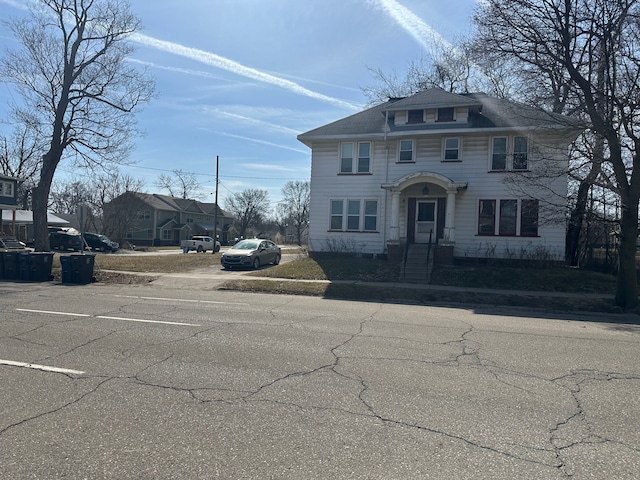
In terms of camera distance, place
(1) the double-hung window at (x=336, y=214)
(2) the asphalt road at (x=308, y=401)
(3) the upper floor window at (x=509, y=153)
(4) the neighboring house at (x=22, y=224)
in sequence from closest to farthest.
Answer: (2) the asphalt road at (x=308, y=401) < (3) the upper floor window at (x=509, y=153) < (1) the double-hung window at (x=336, y=214) < (4) the neighboring house at (x=22, y=224)

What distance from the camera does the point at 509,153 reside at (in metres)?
20.4

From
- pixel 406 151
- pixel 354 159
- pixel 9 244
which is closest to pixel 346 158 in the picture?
pixel 354 159

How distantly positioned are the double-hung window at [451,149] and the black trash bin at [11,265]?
19161 mm

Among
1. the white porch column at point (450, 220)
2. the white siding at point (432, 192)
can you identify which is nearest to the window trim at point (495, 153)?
the white siding at point (432, 192)

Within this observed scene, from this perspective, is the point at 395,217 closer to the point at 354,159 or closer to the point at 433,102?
the point at 354,159

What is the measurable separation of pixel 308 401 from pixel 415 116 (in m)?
20.0

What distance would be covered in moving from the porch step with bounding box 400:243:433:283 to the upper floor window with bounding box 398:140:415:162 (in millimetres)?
4362

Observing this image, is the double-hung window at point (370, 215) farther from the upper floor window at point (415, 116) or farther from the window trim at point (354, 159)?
the upper floor window at point (415, 116)

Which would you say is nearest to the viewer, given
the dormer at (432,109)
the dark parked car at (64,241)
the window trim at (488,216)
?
the window trim at (488,216)

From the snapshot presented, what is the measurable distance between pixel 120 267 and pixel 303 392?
19.1 m

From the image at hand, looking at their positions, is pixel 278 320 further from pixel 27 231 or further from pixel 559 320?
pixel 27 231

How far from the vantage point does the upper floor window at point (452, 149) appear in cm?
2142

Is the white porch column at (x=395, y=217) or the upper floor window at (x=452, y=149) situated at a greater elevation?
the upper floor window at (x=452, y=149)

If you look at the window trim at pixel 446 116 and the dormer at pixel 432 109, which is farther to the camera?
the window trim at pixel 446 116
